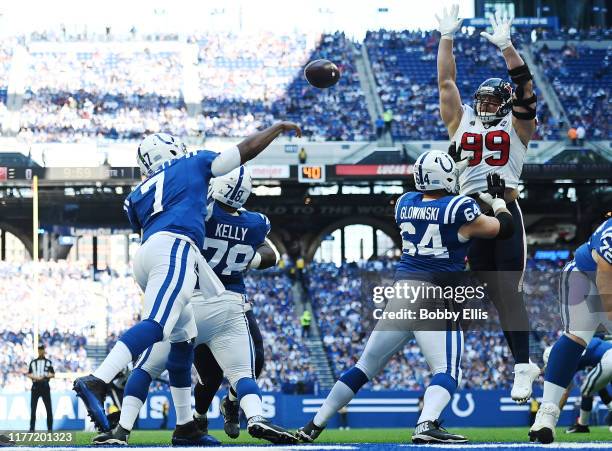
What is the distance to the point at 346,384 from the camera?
301 inches

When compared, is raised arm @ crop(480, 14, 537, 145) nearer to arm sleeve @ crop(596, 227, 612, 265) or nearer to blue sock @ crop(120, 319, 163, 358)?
arm sleeve @ crop(596, 227, 612, 265)

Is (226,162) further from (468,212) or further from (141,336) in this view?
(468,212)

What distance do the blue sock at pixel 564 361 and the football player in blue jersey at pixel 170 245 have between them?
2.26 m

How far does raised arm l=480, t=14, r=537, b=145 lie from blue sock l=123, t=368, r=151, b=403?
3.38 meters

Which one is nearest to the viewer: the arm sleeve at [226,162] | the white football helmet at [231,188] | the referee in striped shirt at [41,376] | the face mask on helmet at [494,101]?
the arm sleeve at [226,162]

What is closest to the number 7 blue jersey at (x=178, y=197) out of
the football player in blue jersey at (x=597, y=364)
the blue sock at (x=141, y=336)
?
the blue sock at (x=141, y=336)

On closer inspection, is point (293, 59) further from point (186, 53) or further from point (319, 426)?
point (319, 426)

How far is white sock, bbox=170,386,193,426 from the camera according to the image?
24.5ft

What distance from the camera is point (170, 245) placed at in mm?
6641

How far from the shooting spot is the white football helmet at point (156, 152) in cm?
718

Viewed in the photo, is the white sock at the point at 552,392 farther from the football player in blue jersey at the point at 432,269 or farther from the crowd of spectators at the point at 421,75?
the crowd of spectators at the point at 421,75

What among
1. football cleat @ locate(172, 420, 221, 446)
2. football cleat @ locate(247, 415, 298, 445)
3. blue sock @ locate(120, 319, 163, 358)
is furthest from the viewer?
football cleat @ locate(172, 420, 221, 446)

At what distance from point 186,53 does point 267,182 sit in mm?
7207

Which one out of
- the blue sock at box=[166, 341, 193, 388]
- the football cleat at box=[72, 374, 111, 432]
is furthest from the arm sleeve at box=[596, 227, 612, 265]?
the football cleat at box=[72, 374, 111, 432]
